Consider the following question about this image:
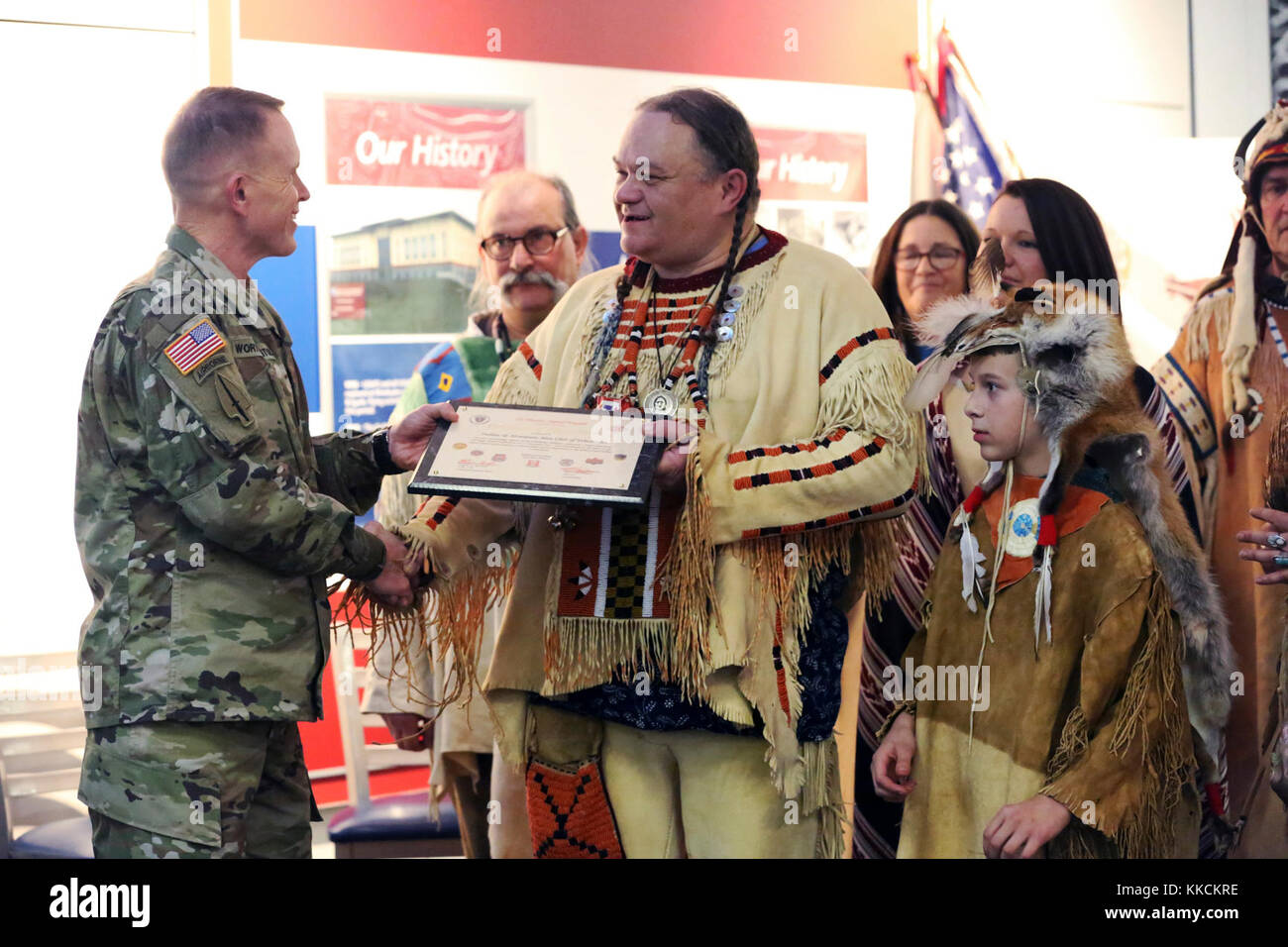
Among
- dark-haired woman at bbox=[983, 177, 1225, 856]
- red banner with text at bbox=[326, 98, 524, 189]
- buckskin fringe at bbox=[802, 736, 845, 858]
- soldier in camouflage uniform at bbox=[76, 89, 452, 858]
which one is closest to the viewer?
soldier in camouflage uniform at bbox=[76, 89, 452, 858]

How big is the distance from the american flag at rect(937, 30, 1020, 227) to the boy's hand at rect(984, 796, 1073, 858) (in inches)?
63.6

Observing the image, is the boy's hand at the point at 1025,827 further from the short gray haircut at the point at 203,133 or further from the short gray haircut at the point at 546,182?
the short gray haircut at the point at 203,133

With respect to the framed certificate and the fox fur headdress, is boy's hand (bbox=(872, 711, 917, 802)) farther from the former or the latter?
the framed certificate

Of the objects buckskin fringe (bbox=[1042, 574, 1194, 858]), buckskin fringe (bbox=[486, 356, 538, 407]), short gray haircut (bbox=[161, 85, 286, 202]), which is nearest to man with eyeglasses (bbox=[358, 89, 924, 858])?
buckskin fringe (bbox=[486, 356, 538, 407])

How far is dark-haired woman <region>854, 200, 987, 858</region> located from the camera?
319cm

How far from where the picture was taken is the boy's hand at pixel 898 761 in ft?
8.89

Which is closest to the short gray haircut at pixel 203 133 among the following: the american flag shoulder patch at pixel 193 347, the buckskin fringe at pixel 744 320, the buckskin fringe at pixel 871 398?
the american flag shoulder patch at pixel 193 347

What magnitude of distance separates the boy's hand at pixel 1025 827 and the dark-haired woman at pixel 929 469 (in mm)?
710

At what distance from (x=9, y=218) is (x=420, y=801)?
71.6 inches

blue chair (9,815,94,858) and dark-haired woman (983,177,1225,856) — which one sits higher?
dark-haired woman (983,177,1225,856)

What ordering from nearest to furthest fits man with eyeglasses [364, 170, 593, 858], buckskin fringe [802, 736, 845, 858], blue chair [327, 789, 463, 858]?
buckskin fringe [802, 736, 845, 858] < man with eyeglasses [364, 170, 593, 858] < blue chair [327, 789, 463, 858]

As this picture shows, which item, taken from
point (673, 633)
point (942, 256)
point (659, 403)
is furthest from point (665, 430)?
point (942, 256)

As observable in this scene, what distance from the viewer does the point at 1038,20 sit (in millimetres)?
3537

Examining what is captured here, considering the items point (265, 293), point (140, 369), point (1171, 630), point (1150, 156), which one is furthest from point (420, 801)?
point (1150, 156)
